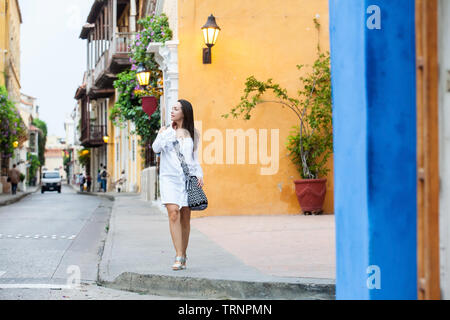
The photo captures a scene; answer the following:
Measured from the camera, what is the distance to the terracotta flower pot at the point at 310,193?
13297 mm

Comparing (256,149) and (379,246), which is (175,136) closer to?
(379,246)

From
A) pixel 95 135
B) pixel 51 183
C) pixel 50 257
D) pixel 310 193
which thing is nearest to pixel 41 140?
pixel 51 183

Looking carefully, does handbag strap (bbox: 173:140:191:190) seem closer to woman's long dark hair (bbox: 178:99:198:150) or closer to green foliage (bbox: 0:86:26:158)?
woman's long dark hair (bbox: 178:99:198:150)

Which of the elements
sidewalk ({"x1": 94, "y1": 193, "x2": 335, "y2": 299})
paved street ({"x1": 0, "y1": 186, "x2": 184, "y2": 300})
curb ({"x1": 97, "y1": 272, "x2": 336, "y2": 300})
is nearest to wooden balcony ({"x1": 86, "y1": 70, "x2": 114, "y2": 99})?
paved street ({"x1": 0, "y1": 186, "x2": 184, "y2": 300})

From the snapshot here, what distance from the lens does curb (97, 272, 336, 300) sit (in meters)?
5.74

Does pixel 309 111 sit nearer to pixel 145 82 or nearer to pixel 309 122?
pixel 309 122

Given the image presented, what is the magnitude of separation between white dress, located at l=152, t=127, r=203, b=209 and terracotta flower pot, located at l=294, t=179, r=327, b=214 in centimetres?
665

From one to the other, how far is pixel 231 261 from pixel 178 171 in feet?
3.90

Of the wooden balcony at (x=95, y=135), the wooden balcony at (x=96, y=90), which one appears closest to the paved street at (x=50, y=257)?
the wooden balcony at (x=96, y=90)

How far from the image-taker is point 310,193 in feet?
43.7

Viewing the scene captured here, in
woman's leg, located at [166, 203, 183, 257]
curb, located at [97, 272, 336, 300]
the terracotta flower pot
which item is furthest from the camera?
the terracotta flower pot

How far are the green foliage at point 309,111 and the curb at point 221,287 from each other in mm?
7206

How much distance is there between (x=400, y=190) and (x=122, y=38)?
2833cm
